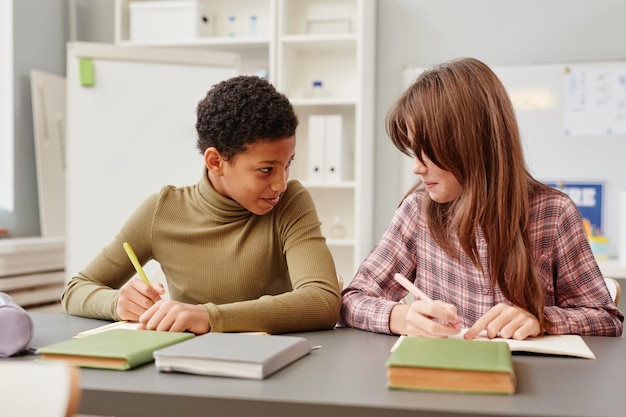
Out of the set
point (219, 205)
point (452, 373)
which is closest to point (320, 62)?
point (219, 205)

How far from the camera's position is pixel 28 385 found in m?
0.68

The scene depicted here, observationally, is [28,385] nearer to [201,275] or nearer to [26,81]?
[201,275]

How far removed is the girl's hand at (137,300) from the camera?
1352 mm

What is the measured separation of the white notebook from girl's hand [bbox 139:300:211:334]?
14cm

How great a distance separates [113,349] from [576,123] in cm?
284

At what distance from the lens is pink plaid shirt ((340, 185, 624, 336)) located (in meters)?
1.37

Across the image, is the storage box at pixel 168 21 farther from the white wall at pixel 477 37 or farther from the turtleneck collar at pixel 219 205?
the turtleneck collar at pixel 219 205

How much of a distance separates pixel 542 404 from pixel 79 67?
2.81 metres

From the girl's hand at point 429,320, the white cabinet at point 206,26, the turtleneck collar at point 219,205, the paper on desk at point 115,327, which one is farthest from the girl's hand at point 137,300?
the white cabinet at point 206,26

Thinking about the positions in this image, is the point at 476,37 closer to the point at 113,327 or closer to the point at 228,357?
the point at 113,327

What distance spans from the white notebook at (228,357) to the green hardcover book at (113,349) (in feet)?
0.11

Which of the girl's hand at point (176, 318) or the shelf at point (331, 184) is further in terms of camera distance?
the shelf at point (331, 184)

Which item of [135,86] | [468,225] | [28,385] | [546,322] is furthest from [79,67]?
[28,385]

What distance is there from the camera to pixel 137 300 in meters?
1.35
